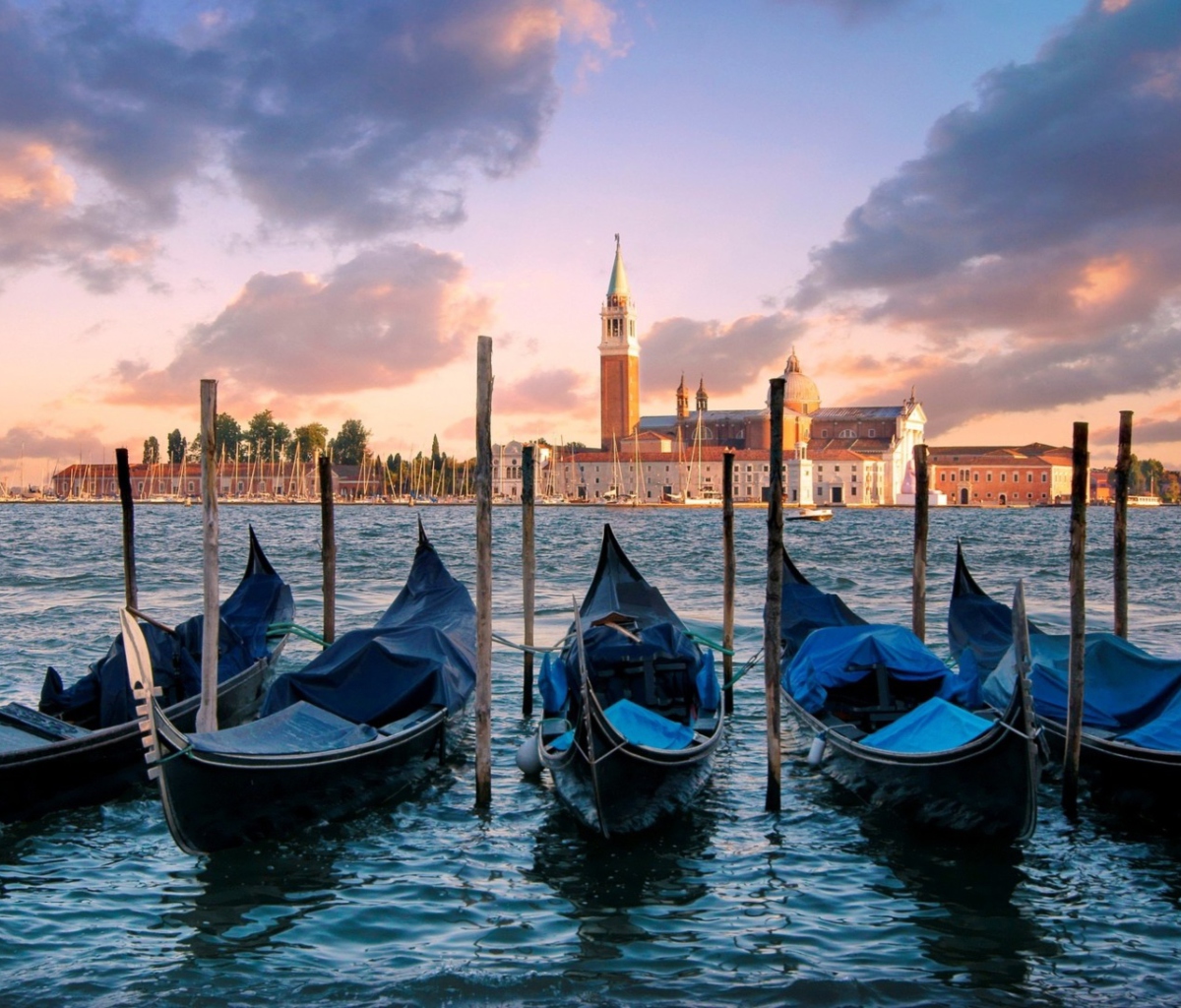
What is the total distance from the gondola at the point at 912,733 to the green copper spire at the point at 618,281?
3009 inches

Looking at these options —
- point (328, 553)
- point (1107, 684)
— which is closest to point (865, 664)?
point (1107, 684)

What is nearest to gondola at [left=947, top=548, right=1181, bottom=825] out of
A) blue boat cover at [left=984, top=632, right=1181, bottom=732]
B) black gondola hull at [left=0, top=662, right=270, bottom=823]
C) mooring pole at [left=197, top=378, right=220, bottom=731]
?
blue boat cover at [left=984, top=632, right=1181, bottom=732]

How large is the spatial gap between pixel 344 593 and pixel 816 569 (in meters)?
10.7

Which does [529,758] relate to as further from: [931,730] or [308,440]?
[308,440]

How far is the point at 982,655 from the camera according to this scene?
824cm

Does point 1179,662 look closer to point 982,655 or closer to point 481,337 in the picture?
point 982,655

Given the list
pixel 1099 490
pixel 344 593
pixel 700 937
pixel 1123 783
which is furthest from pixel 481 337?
pixel 1099 490

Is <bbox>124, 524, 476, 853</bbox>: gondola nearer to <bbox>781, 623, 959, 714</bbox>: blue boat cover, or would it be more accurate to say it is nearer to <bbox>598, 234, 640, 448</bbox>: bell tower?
<bbox>781, 623, 959, 714</bbox>: blue boat cover

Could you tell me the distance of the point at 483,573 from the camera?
617 centimetres

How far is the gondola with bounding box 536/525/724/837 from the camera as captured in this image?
5.27 metres

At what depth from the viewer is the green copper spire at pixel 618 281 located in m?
83.1

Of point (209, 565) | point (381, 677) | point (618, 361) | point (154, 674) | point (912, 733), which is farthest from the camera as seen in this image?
point (618, 361)

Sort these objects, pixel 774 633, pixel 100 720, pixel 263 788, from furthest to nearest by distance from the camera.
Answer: pixel 100 720 → pixel 774 633 → pixel 263 788

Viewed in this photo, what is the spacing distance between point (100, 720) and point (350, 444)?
8745 cm
